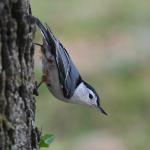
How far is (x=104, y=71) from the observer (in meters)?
9.21

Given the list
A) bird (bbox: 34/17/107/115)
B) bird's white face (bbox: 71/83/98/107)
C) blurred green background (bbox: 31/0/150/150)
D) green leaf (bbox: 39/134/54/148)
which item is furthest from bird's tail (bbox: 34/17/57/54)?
blurred green background (bbox: 31/0/150/150)

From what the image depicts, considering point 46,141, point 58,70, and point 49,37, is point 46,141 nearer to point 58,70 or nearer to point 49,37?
point 49,37

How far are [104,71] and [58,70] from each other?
157 inches

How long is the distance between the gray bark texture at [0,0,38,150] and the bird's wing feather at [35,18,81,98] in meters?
1.18

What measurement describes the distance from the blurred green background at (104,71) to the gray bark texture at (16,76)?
12.9 ft

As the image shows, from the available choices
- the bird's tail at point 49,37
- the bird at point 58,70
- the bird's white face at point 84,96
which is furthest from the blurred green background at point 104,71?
the bird's tail at point 49,37

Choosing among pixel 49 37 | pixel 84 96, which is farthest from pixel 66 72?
pixel 84 96

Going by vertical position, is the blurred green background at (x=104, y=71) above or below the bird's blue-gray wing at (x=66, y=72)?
below

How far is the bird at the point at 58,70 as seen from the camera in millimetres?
5013

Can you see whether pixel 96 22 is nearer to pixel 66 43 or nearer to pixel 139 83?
pixel 66 43

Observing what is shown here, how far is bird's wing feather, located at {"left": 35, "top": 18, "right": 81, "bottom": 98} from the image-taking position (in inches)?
196

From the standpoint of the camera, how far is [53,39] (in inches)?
196

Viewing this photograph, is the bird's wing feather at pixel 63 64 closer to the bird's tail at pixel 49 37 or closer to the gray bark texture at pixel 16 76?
the bird's tail at pixel 49 37

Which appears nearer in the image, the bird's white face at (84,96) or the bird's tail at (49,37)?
the bird's tail at (49,37)
